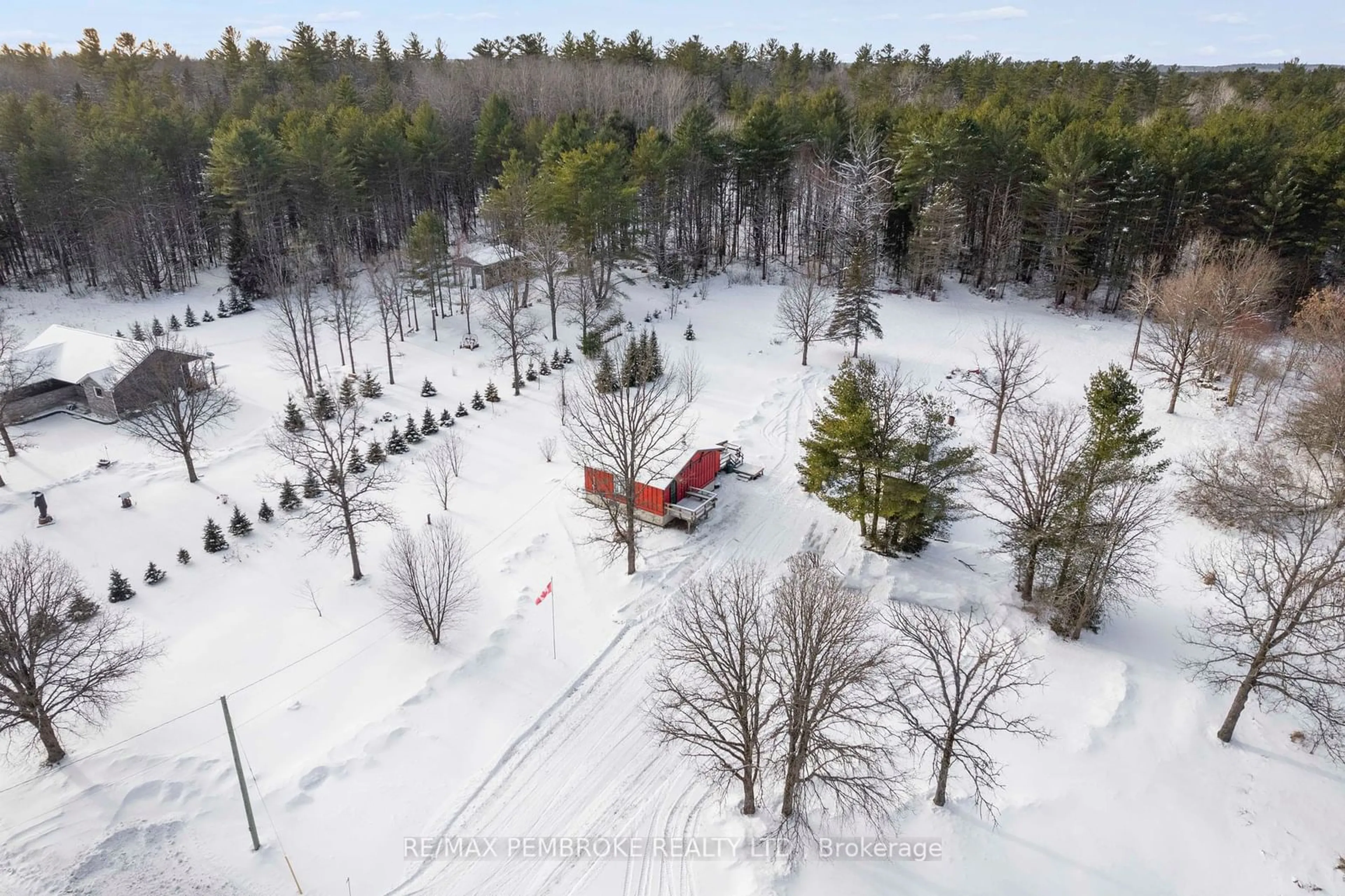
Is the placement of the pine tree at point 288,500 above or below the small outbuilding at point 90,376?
below

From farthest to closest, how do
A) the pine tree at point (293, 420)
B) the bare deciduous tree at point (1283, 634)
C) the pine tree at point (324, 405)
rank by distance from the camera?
the pine tree at point (293, 420), the pine tree at point (324, 405), the bare deciduous tree at point (1283, 634)

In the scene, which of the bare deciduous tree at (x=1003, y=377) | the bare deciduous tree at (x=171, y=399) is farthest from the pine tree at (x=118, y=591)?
the bare deciduous tree at (x=1003, y=377)

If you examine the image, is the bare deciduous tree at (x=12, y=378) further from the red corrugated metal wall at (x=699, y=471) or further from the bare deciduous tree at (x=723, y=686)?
the bare deciduous tree at (x=723, y=686)

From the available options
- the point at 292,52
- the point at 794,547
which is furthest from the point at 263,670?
the point at 292,52

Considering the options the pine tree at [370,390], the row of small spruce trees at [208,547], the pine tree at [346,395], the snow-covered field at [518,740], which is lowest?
the snow-covered field at [518,740]

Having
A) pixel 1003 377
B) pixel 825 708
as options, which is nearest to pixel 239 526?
pixel 825 708

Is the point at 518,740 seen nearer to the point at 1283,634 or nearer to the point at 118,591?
the point at 118,591
